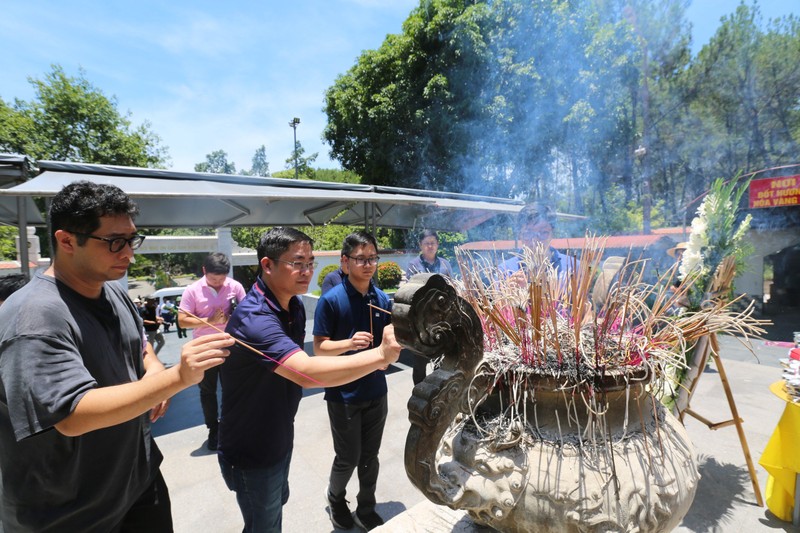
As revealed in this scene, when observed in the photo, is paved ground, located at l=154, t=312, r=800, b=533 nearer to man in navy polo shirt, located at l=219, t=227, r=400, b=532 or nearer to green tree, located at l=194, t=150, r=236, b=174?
man in navy polo shirt, located at l=219, t=227, r=400, b=532

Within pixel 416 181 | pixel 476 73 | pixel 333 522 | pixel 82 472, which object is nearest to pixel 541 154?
pixel 476 73

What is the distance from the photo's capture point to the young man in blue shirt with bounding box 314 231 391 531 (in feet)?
7.82

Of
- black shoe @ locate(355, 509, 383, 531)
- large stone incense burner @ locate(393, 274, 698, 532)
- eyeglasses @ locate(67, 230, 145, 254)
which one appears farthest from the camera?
black shoe @ locate(355, 509, 383, 531)

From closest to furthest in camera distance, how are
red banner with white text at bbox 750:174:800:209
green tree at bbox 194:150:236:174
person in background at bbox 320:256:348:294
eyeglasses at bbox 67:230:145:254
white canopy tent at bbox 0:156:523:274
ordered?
eyeglasses at bbox 67:230:145:254, person in background at bbox 320:256:348:294, white canopy tent at bbox 0:156:523:274, red banner with white text at bbox 750:174:800:209, green tree at bbox 194:150:236:174

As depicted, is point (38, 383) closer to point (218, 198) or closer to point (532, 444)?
point (532, 444)

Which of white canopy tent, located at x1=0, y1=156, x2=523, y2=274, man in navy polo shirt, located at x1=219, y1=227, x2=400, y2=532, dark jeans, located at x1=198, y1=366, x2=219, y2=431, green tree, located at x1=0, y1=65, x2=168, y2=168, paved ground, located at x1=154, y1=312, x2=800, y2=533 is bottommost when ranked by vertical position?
paved ground, located at x1=154, y1=312, x2=800, y2=533

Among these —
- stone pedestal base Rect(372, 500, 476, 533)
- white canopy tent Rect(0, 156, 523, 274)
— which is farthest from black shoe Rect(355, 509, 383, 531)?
white canopy tent Rect(0, 156, 523, 274)

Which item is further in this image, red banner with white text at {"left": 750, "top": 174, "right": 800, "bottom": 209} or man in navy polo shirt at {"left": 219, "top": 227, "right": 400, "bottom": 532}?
red banner with white text at {"left": 750, "top": 174, "right": 800, "bottom": 209}

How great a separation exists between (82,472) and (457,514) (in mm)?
1289

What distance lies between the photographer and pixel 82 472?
1.30 meters

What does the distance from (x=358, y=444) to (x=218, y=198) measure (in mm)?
3548

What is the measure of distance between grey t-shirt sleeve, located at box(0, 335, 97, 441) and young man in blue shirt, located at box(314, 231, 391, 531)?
50.7 inches

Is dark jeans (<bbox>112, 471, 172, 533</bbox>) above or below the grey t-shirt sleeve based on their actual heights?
below

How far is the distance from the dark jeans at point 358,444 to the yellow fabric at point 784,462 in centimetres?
241
